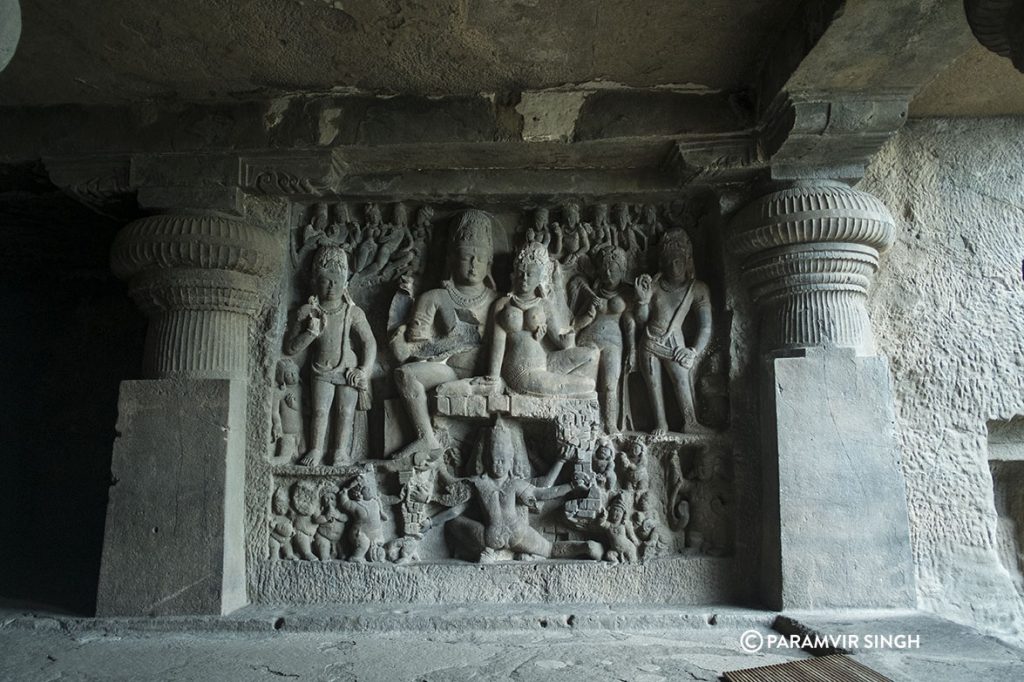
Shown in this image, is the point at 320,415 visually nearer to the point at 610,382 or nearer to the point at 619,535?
the point at 610,382

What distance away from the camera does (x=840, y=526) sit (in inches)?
141

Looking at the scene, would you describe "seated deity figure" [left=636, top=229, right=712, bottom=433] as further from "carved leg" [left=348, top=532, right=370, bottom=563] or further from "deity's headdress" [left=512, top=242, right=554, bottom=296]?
"carved leg" [left=348, top=532, right=370, bottom=563]

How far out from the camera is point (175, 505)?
3.72m

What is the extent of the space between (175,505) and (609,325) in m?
2.65

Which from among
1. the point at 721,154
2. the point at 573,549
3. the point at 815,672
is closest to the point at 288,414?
the point at 573,549

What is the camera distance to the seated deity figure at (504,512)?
3922mm

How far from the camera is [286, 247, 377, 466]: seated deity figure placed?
13.4 ft

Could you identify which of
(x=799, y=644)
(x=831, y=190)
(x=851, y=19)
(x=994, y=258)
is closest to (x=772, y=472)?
(x=799, y=644)

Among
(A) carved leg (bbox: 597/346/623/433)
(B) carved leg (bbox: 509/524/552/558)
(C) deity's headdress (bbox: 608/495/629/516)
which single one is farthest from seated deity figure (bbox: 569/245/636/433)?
(B) carved leg (bbox: 509/524/552/558)

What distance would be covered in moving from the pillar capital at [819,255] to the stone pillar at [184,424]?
291cm

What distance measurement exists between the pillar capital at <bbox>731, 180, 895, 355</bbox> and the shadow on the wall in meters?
4.38

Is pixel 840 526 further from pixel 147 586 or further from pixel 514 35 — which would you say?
pixel 147 586

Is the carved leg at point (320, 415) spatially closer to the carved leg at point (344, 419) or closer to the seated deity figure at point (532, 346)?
the carved leg at point (344, 419)

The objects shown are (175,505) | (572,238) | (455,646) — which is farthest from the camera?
(572,238)
